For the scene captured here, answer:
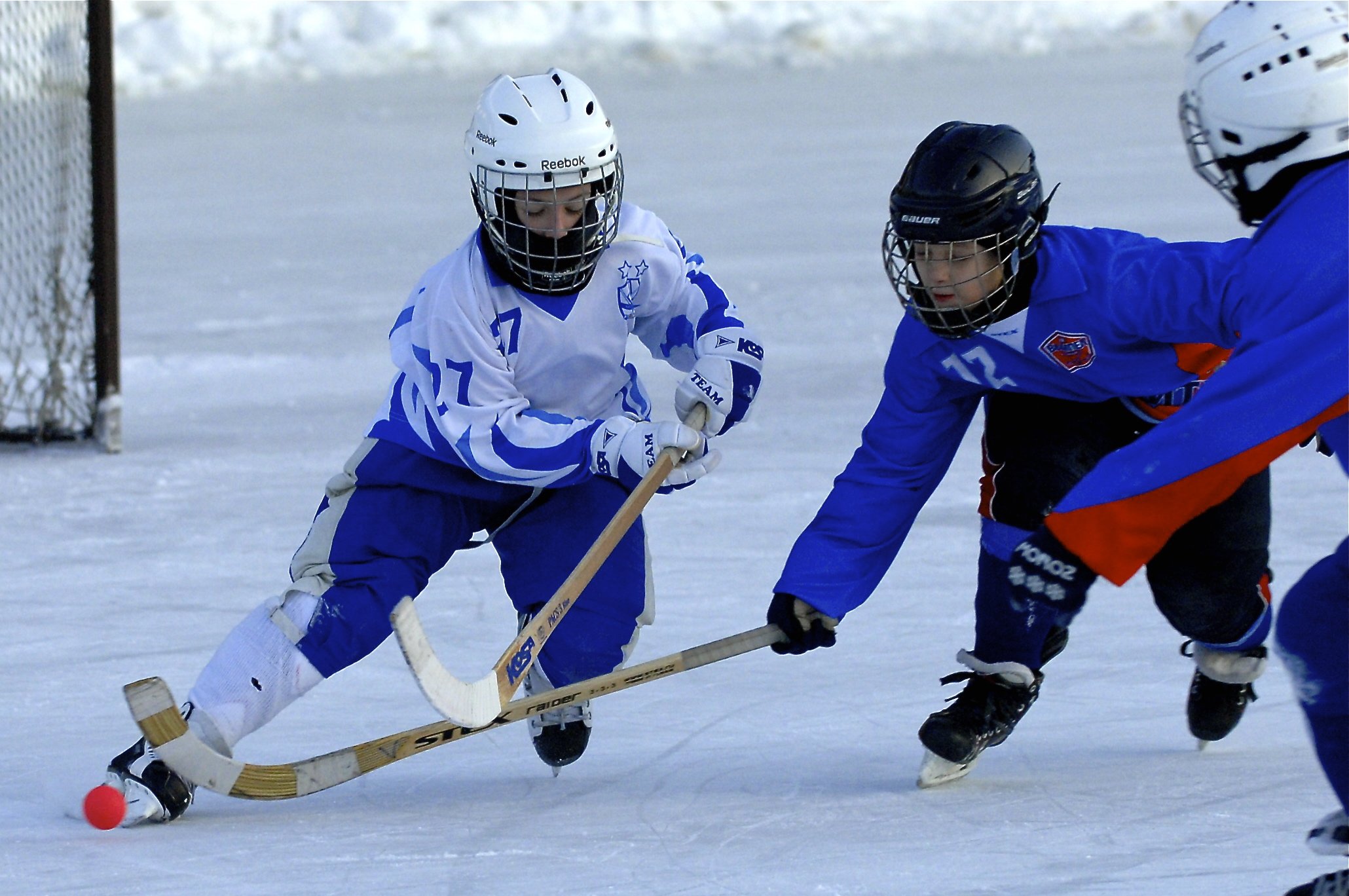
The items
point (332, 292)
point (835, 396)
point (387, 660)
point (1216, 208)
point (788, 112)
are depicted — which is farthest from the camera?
point (788, 112)

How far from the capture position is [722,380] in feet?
9.77

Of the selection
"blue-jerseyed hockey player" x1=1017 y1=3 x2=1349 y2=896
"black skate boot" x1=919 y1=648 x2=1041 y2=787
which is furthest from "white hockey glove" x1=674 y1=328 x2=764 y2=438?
"blue-jerseyed hockey player" x1=1017 y1=3 x2=1349 y2=896

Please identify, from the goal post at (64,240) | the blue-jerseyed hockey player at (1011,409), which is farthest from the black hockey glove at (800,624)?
the goal post at (64,240)

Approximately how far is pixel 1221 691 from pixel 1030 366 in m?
0.64

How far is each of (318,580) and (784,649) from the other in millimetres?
741

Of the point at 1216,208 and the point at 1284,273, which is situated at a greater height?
the point at 1284,273

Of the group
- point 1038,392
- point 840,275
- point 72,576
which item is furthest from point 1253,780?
point 840,275

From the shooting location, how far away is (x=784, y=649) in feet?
9.10

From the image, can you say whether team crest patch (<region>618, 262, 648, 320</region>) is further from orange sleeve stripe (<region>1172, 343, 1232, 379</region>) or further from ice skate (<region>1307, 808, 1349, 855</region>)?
ice skate (<region>1307, 808, 1349, 855</region>)

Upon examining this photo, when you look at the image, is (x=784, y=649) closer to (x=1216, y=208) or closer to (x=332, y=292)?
(x=332, y=292)

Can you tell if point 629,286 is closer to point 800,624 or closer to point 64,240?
point 800,624

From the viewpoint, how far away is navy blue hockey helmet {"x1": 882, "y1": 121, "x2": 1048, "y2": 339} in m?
2.57

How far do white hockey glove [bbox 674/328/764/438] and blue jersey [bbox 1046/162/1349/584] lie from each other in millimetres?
894

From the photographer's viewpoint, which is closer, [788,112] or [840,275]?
[840,275]
